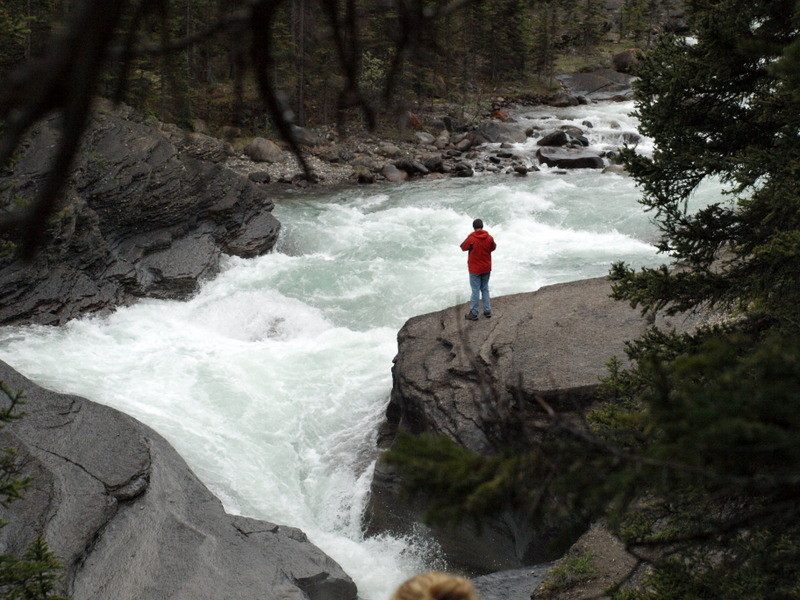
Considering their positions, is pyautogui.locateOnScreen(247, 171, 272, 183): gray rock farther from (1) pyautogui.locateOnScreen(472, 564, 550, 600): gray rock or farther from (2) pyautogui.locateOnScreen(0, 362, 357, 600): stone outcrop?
(1) pyautogui.locateOnScreen(472, 564, 550, 600): gray rock

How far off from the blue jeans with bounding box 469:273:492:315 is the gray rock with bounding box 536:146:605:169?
17771 millimetres

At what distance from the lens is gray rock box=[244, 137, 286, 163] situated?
88.9ft

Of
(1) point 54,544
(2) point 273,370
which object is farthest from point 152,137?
(1) point 54,544

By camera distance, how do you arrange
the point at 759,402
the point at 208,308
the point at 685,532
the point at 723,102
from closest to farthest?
1. the point at 759,402
2. the point at 685,532
3. the point at 723,102
4. the point at 208,308

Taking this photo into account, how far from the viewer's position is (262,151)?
2711 centimetres

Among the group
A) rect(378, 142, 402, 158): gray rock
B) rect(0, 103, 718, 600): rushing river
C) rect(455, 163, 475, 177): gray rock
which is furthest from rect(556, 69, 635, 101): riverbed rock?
rect(0, 103, 718, 600): rushing river

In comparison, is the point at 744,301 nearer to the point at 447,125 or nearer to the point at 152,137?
the point at 152,137

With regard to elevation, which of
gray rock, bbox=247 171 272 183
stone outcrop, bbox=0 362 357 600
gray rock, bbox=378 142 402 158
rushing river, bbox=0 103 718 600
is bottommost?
gray rock, bbox=378 142 402 158

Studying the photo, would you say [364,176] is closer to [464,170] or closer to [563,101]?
[464,170]

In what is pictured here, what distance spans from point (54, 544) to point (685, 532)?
5248 millimetres

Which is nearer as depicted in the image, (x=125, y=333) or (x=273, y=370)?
(x=273, y=370)

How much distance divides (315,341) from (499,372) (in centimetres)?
495

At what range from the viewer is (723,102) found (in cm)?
654

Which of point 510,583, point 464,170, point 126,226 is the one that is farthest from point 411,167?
point 510,583
